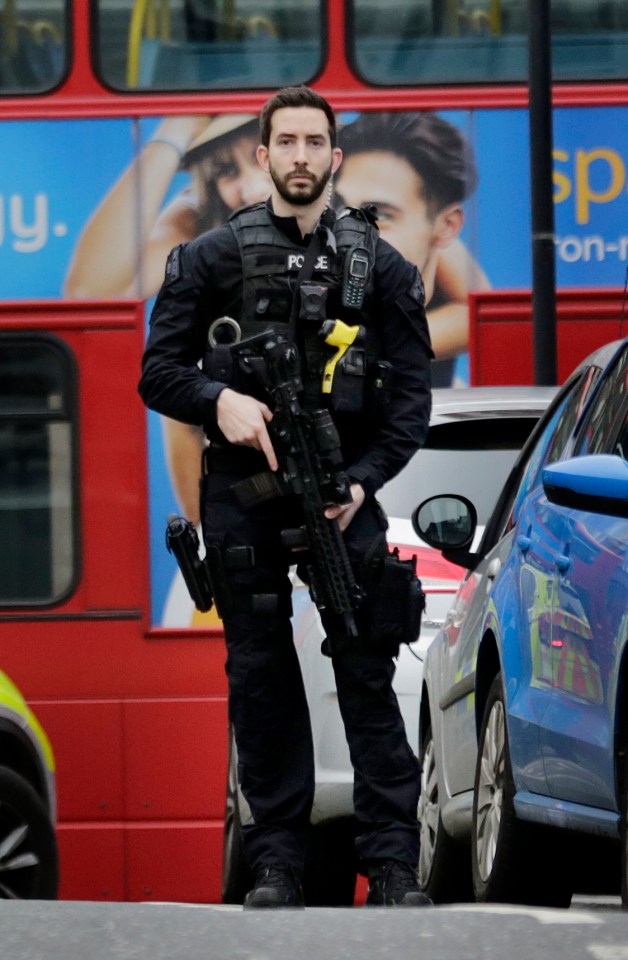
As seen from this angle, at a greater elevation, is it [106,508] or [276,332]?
[276,332]

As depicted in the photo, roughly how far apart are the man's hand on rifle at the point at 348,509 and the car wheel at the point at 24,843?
240cm

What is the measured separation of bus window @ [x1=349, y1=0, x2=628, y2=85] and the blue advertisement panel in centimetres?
19

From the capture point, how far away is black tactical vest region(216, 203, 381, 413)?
17.6 feet

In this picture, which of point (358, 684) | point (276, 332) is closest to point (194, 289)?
point (276, 332)

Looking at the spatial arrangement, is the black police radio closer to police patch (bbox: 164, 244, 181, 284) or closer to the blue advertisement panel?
police patch (bbox: 164, 244, 181, 284)

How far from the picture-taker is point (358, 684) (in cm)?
530

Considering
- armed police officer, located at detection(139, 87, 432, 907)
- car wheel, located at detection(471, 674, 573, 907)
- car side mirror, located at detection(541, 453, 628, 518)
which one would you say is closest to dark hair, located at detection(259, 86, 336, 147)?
armed police officer, located at detection(139, 87, 432, 907)

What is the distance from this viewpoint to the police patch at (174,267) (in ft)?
17.9

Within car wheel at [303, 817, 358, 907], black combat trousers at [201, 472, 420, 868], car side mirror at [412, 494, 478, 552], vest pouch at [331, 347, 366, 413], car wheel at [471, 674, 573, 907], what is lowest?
car wheel at [303, 817, 358, 907]

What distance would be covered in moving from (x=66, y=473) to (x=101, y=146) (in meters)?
1.36

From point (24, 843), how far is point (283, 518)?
7.96 ft

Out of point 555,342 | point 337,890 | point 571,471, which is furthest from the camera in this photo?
point 555,342

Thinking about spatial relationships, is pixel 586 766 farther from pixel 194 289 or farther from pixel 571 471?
pixel 194 289

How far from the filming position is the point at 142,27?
31.5 feet
